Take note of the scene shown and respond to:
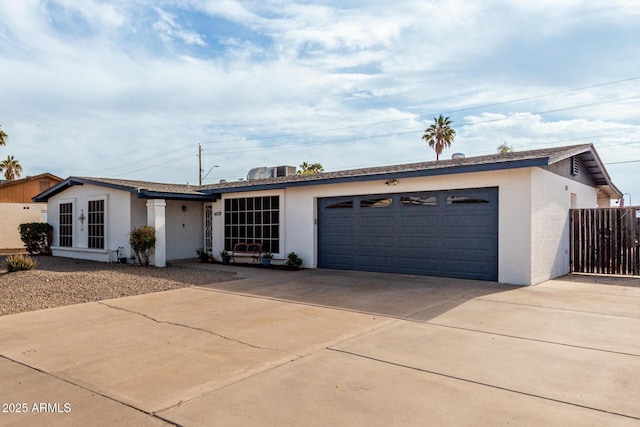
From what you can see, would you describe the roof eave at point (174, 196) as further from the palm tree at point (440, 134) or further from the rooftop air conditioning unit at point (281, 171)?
the palm tree at point (440, 134)

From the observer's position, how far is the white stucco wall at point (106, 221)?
15.4 meters

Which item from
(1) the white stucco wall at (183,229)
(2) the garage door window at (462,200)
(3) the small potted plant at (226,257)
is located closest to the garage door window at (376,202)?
(2) the garage door window at (462,200)

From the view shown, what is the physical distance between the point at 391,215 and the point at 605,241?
5.81 m

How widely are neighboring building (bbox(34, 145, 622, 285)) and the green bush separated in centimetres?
184

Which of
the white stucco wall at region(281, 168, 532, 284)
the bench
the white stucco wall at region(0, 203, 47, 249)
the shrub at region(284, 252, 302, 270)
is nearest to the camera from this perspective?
the white stucco wall at region(281, 168, 532, 284)

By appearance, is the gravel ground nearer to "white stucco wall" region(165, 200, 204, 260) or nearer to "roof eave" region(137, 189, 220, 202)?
"roof eave" region(137, 189, 220, 202)

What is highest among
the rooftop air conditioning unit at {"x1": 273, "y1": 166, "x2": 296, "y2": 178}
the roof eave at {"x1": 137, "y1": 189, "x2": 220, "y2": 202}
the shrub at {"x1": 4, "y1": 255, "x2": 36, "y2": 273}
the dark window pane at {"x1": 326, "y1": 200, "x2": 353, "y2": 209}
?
the rooftop air conditioning unit at {"x1": 273, "y1": 166, "x2": 296, "y2": 178}

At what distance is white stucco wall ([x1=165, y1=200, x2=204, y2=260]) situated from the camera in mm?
16250

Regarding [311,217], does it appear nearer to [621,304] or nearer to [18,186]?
[621,304]

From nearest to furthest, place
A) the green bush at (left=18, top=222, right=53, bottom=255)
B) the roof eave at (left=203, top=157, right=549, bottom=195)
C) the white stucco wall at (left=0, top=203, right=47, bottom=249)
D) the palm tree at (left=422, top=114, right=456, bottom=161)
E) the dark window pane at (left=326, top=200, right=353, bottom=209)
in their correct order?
the roof eave at (left=203, top=157, right=549, bottom=195)
the dark window pane at (left=326, top=200, right=353, bottom=209)
the green bush at (left=18, top=222, right=53, bottom=255)
the white stucco wall at (left=0, top=203, right=47, bottom=249)
the palm tree at (left=422, top=114, right=456, bottom=161)

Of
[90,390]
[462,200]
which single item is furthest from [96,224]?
[90,390]

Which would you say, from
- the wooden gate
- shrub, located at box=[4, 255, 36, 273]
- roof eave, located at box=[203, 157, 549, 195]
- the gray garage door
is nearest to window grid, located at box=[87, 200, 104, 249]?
roof eave, located at box=[203, 157, 549, 195]

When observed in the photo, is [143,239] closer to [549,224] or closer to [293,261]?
[293,261]

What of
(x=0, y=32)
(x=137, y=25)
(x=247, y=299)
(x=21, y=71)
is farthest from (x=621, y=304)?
(x=21, y=71)
